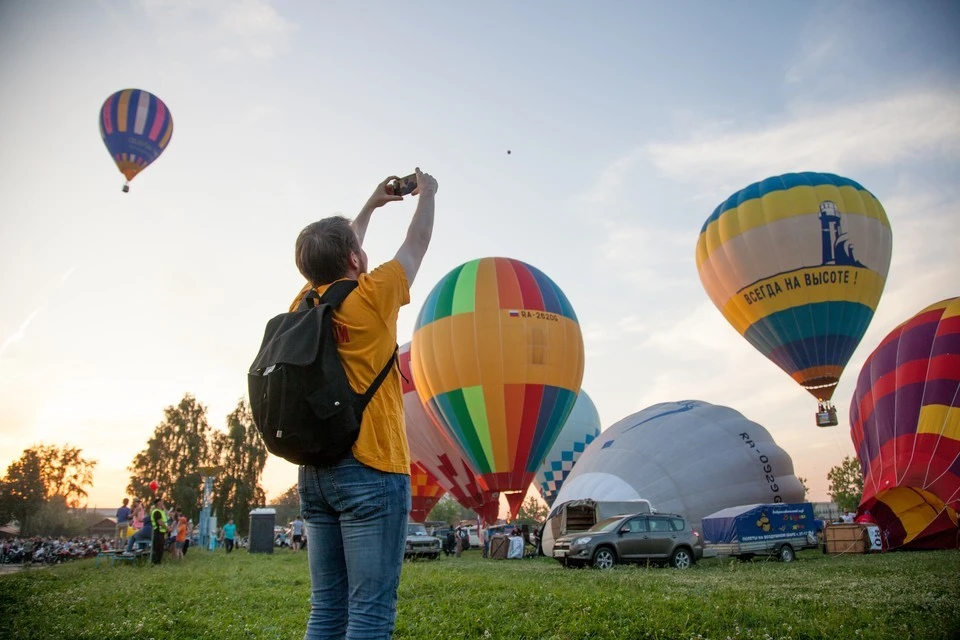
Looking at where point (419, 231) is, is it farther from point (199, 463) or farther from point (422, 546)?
point (199, 463)

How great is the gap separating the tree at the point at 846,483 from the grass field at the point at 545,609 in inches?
2486

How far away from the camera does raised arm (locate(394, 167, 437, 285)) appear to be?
256cm

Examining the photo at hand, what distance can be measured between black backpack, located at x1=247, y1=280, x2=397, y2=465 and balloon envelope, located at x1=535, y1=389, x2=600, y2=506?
32.4 meters

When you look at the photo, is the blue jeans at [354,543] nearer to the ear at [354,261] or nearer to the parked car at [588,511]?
the ear at [354,261]

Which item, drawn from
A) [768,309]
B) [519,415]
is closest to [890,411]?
[768,309]

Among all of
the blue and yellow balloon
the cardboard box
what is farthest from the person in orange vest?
the blue and yellow balloon

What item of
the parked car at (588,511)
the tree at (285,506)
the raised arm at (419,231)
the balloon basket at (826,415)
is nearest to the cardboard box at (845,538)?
the parked car at (588,511)

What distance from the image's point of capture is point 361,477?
7.18ft

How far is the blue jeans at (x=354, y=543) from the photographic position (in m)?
2.14

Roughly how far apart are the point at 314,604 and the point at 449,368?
21251 mm

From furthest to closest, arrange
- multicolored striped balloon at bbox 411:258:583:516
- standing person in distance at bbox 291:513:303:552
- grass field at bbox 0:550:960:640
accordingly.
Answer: standing person in distance at bbox 291:513:303:552, multicolored striped balloon at bbox 411:258:583:516, grass field at bbox 0:550:960:640

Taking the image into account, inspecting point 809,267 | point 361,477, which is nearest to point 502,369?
point 809,267

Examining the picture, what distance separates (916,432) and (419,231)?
1873 centimetres

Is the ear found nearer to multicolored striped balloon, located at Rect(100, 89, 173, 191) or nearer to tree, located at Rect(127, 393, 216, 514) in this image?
multicolored striped balloon, located at Rect(100, 89, 173, 191)
